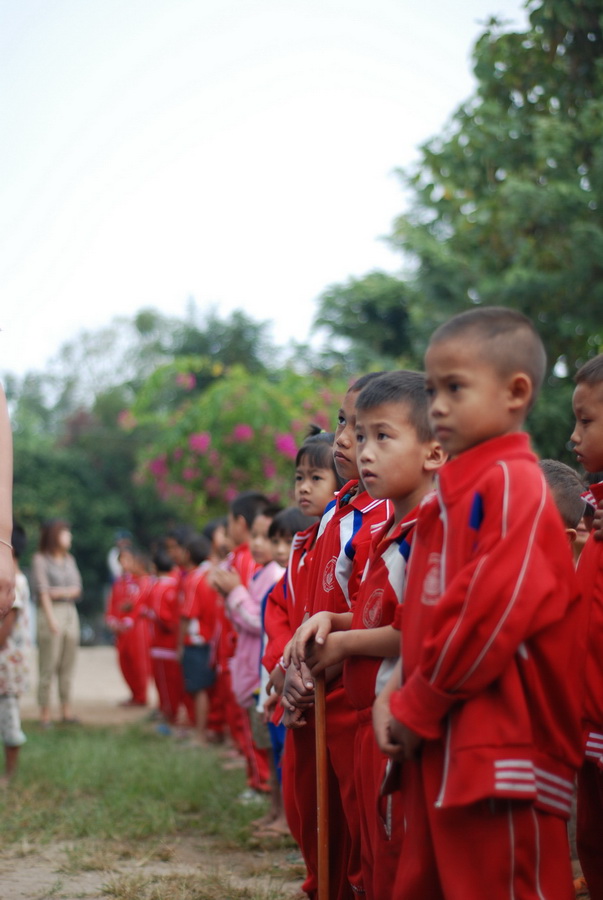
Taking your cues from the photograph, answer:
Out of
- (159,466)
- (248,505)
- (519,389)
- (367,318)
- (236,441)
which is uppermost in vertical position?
(367,318)

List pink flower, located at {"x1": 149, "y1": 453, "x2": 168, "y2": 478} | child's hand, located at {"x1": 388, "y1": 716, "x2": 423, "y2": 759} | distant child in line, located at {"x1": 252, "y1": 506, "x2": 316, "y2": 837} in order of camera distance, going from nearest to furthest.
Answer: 1. child's hand, located at {"x1": 388, "y1": 716, "x2": 423, "y2": 759}
2. distant child in line, located at {"x1": 252, "y1": 506, "x2": 316, "y2": 837}
3. pink flower, located at {"x1": 149, "y1": 453, "x2": 168, "y2": 478}

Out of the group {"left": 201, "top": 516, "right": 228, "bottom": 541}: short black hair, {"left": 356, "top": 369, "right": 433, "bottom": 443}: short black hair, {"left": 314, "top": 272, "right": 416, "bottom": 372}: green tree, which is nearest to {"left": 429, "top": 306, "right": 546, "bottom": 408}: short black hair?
{"left": 356, "top": 369, "right": 433, "bottom": 443}: short black hair

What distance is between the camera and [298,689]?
3.27 metres

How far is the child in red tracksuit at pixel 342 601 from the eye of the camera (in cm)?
328

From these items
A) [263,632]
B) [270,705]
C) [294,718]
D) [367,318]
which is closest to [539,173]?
[263,632]

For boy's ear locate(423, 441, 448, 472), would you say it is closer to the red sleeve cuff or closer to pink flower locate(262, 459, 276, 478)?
the red sleeve cuff

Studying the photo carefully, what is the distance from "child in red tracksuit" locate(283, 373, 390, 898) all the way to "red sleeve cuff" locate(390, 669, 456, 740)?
940 mm

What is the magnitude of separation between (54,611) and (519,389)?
28.9 feet

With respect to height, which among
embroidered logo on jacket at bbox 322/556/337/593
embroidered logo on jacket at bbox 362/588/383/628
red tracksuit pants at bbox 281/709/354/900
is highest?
embroidered logo on jacket at bbox 322/556/337/593

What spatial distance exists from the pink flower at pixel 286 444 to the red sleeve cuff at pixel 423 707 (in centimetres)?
1148

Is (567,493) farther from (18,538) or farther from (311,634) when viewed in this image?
(18,538)

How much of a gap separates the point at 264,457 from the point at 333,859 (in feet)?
34.8

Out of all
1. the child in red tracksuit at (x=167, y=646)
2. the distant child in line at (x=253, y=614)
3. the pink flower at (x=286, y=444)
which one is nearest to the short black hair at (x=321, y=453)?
the distant child in line at (x=253, y=614)

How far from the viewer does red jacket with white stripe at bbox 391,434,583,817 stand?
2.12 metres
